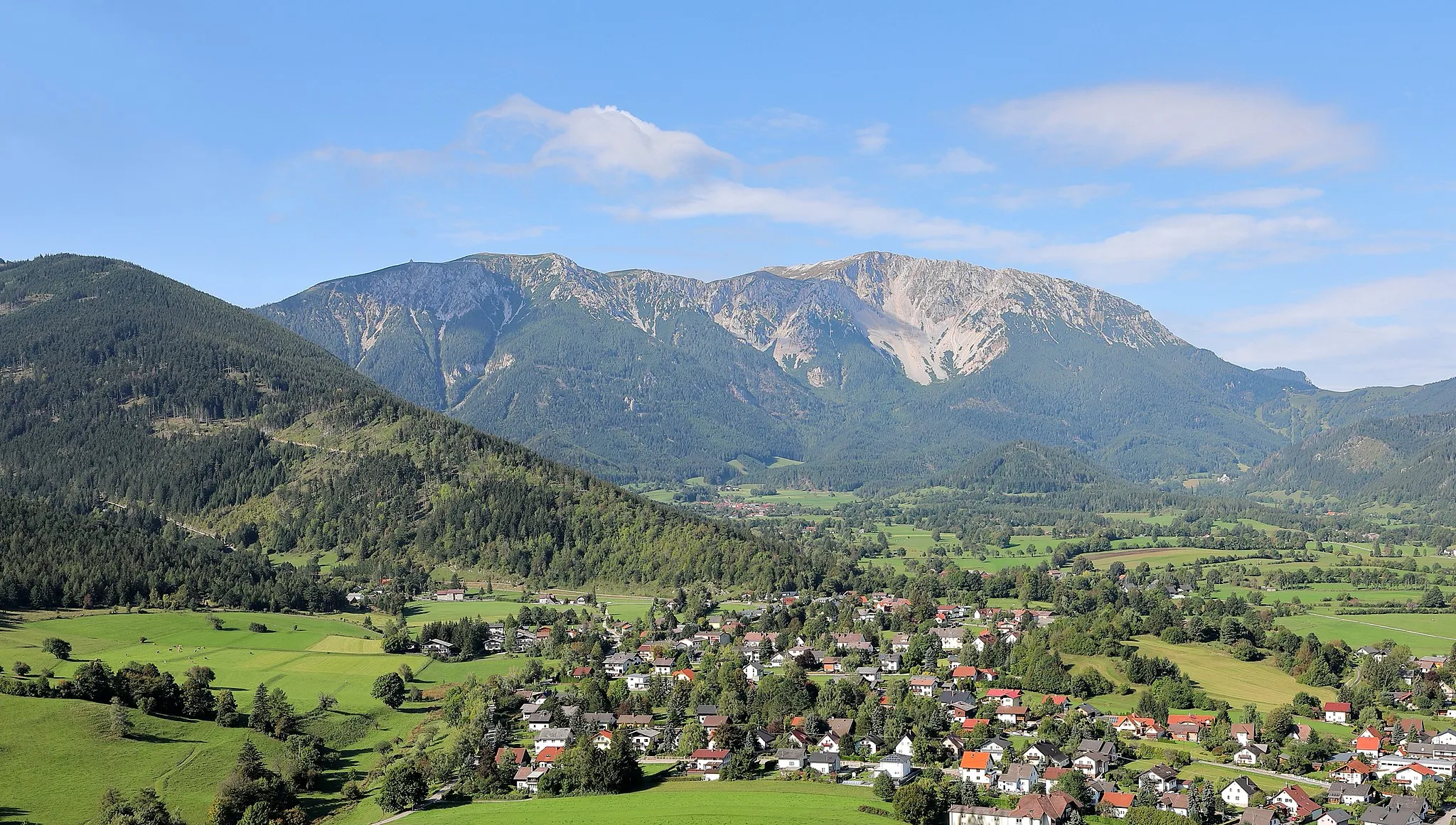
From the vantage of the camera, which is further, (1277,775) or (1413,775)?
(1277,775)

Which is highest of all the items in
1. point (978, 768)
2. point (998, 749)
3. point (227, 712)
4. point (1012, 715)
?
point (227, 712)

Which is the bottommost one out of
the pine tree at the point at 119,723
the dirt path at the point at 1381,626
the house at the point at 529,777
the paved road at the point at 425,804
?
the paved road at the point at 425,804

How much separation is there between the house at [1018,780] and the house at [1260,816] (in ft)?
36.9

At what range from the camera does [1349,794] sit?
66.7m

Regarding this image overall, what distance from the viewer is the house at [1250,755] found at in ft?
247

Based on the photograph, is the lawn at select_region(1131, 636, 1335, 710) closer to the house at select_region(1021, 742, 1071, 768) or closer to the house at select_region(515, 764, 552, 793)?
the house at select_region(1021, 742, 1071, 768)

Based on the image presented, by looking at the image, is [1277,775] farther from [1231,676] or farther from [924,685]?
[1231,676]

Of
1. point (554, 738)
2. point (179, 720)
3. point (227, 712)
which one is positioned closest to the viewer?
point (179, 720)

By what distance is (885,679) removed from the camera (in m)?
96.6

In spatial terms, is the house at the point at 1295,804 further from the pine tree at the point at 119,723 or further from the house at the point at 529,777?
the pine tree at the point at 119,723

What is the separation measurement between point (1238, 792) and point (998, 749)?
14.2 metres

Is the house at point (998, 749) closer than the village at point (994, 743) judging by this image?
No

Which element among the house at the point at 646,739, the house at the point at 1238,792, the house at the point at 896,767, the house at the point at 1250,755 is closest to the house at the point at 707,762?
the house at the point at 646,739

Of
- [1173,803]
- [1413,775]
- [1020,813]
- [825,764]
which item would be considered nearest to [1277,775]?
[1413,775]
